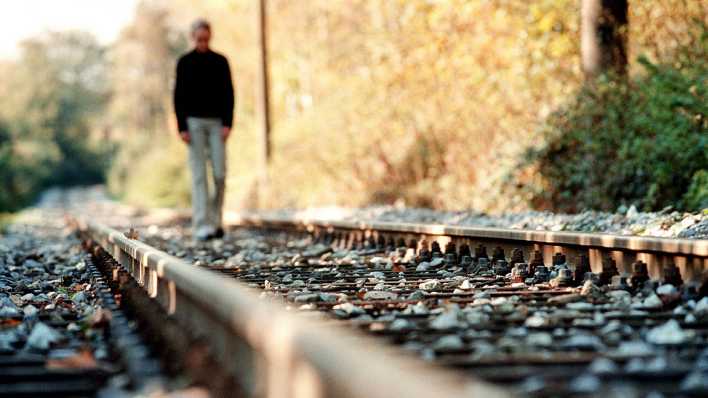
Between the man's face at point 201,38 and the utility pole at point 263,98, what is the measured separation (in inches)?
482

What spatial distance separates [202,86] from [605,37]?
4.74 meters

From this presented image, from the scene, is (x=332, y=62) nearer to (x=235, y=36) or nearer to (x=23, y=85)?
(x=235, y=36)

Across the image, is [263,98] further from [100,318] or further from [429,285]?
[100,318]

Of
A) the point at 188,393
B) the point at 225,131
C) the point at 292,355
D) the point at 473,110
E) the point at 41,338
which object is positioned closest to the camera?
the point at 292,355

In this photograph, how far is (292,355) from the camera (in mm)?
2564

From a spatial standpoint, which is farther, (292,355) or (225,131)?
(225,131)

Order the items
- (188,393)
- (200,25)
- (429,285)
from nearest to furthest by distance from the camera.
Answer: (188,393) < (429,285) < (200,25)

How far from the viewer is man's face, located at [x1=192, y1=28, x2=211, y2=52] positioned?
10992mm

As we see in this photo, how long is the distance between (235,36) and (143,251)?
28.2 m

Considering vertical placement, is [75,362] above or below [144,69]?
below

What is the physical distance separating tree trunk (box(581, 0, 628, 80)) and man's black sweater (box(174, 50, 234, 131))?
14.2ft

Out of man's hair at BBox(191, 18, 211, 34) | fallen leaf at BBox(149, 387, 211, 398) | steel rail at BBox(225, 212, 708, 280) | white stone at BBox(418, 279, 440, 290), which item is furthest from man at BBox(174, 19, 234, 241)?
fallen leaf at BBox(149, 387, 211, 398)

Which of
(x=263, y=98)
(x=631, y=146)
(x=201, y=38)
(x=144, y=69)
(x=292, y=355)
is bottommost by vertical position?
(x=292, y=355)

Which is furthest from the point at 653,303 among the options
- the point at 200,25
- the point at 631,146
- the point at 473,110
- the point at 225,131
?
the point at 473,110
